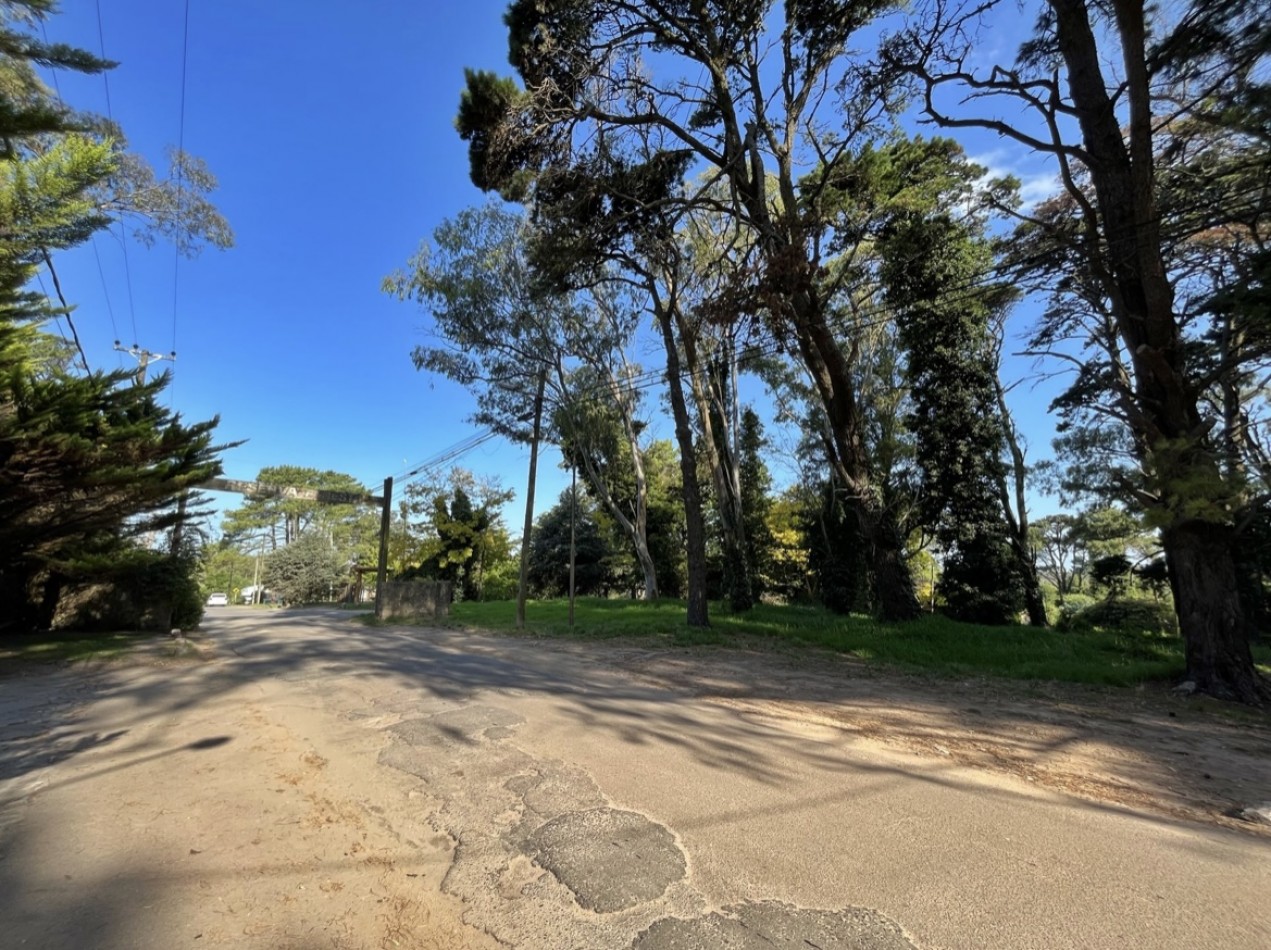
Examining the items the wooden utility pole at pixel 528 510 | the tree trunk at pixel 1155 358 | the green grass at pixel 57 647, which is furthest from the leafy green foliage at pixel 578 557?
the tree trunk at pixel 1155 358

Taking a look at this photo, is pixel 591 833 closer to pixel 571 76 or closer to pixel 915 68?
pixel 915 68

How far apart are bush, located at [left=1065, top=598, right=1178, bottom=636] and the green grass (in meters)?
24.7

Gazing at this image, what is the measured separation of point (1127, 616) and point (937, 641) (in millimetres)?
13705

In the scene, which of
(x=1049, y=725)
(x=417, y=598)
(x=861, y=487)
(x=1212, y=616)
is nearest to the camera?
(x=1049, y=725)

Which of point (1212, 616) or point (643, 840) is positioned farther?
point (1212, 616)

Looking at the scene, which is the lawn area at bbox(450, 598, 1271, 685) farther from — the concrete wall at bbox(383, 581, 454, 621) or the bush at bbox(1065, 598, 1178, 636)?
the bush at bbox(1065, 598, 1178, 636)

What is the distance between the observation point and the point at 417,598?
903 inches

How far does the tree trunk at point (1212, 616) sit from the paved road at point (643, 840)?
19.4 ft

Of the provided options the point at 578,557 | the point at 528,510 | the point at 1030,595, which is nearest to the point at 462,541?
the point at 578,557

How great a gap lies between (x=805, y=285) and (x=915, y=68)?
3853 millimetres

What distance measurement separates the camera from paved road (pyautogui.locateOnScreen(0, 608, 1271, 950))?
8.44 feet

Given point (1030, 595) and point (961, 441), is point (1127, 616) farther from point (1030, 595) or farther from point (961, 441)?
point (961, 441)

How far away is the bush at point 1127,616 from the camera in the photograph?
20203mm

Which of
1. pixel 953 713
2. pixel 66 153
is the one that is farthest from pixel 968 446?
pixel 66 153
